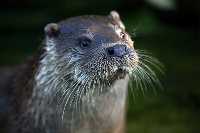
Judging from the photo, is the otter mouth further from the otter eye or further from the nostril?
the otter eye

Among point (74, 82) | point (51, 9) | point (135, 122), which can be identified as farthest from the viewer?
point (51, 9)

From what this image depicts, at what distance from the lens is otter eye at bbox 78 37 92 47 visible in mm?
4535

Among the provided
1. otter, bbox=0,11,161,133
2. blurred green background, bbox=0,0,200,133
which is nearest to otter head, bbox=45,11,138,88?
Result: otter, bbox=0,11,161,133

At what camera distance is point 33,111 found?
16.0 ft

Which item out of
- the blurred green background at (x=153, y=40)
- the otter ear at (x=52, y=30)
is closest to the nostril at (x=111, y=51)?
the otter ear at (x=52, y=30)

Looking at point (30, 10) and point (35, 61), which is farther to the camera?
point (30, 10)

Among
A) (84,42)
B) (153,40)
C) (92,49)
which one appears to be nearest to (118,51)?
(92,49)

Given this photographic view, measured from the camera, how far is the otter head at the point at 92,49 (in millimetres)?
4262

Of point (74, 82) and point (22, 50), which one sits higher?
point (22, 50)

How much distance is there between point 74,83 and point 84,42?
0.28m

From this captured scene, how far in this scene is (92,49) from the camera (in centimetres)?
445

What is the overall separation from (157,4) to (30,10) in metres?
1.68

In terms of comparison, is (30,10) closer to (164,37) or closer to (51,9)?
(51,9)

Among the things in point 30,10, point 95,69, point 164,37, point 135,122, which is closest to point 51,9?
point 30,10
